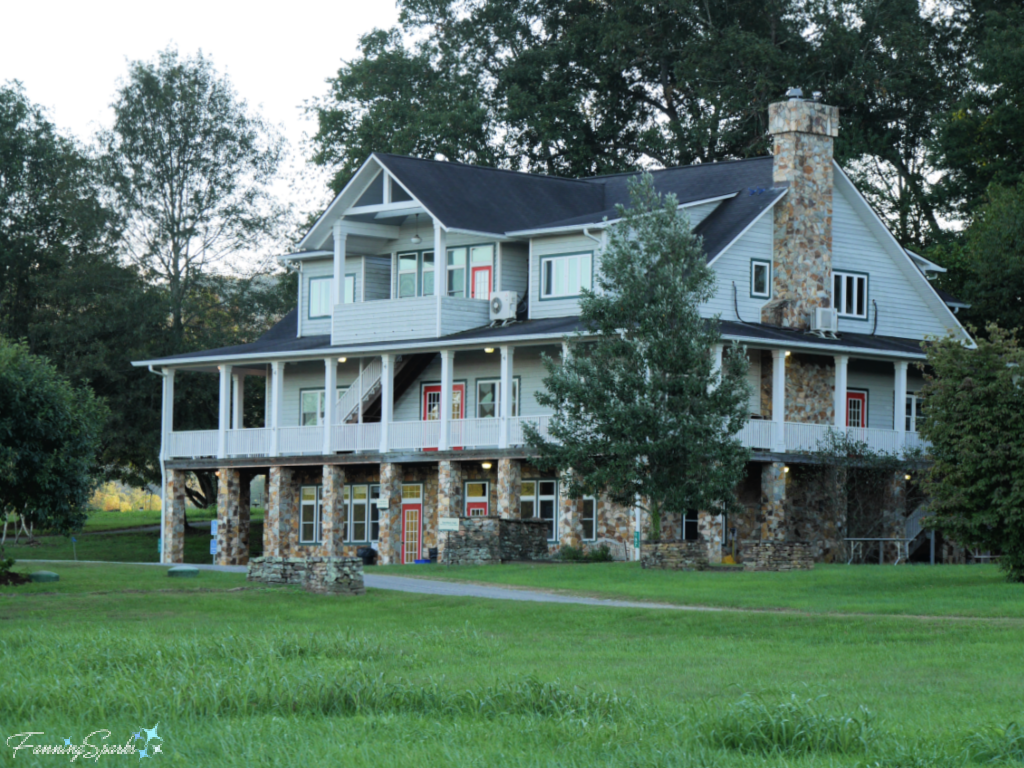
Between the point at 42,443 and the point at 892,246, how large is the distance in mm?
25564

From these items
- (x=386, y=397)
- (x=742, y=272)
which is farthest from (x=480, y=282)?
(x=742, y=272)

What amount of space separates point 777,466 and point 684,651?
858 inches

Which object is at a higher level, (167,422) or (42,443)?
(167,422)

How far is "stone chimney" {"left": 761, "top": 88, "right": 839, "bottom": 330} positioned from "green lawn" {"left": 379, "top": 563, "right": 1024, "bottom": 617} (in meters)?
11.0

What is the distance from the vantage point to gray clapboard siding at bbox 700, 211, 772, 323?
132 ft

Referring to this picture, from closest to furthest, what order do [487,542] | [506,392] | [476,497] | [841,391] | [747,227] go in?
[487,542] < [506,392] < [841,391] < [747,227] < [476,497]

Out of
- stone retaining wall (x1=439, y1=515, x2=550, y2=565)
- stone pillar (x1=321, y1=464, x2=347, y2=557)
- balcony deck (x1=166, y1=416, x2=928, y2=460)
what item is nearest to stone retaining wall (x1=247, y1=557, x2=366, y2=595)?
stone retaining wall (x1=439, y1=515, x2=550, y2=565)

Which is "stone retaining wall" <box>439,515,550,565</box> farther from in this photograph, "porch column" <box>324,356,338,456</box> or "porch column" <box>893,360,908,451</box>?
"porch column" <box>893,360,908,451</box>

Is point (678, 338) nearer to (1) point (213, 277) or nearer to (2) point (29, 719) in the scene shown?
(2) point (29, 719)

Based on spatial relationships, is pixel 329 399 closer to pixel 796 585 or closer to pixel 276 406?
pixel 276 406

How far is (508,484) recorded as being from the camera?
128ft

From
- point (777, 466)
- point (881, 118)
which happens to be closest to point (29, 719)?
point (777, 466)

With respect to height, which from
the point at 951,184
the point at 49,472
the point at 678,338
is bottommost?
the point at 49,472

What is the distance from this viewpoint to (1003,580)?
27.0m
